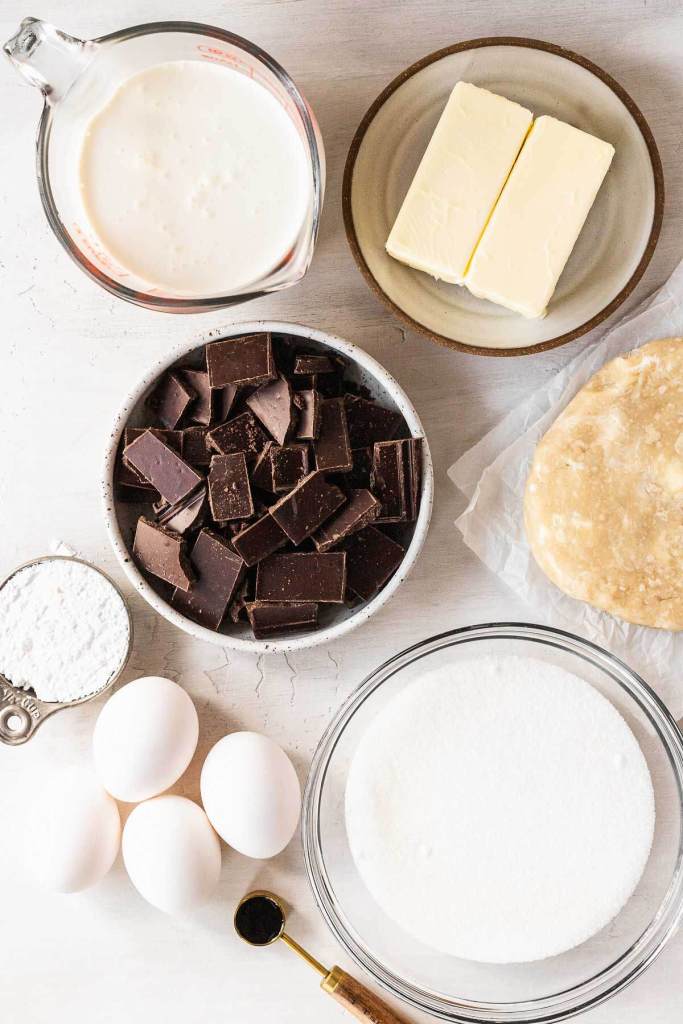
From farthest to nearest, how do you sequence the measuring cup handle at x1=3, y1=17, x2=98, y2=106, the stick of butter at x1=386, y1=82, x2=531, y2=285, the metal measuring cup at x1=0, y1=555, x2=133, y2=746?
the metal measuring cup at x1=0, y1=555, x2=133, y2=746 < the stick of butter at x1=386, y1=82, x2=531, y2=285 < the measuring cup handle at x1=3, y1=17, x2=98, y2=106

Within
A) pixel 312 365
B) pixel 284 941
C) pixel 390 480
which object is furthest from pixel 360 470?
pixel 284 941

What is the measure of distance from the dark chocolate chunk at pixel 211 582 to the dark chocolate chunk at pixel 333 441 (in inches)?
7.1

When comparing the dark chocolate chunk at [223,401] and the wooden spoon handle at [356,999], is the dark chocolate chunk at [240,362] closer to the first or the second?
the dark chocolate chunk at [223,401]

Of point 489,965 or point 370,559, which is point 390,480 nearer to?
point 370,559

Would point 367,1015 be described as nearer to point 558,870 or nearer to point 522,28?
point 558,870

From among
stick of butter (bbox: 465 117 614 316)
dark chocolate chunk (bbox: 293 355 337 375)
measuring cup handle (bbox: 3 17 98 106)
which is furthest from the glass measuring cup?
stick of butter (bbox: 465 117 614 316)

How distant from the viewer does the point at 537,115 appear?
4.12ft

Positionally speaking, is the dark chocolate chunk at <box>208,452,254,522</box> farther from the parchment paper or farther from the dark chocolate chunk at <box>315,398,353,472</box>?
the parchment paper

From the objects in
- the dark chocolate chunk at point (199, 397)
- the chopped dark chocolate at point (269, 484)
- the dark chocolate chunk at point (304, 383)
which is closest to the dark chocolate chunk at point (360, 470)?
the chopped dark chocolate at point (269, 484)

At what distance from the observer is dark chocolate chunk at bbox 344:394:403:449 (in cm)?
125

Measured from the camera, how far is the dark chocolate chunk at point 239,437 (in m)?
1.24

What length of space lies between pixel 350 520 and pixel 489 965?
0.74 metres

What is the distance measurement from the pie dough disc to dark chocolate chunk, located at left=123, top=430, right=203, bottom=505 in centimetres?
51

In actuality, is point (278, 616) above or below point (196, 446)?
below
